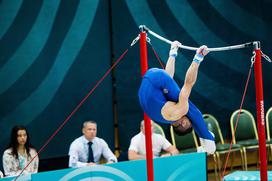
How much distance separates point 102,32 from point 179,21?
4.24 feet

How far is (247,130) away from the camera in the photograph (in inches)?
330

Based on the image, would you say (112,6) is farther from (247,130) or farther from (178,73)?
(247,130)

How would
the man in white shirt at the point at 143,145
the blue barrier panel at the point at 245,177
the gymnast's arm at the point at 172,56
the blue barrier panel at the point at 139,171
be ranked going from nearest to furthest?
the gymnast's arm at the point at 172,56, the blue barrier panel at the point at 139,171, the blue barrier panel at the point at 245,177, the man in white shirt at the point at 143,145

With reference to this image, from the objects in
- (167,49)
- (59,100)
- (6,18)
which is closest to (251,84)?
(167,49)

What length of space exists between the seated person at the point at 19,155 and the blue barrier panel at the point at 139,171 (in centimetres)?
105

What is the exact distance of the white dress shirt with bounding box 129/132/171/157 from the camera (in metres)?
6.93

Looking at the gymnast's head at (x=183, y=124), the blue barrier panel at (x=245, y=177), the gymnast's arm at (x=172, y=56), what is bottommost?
the blue barrier panel at (x=245, y=177)

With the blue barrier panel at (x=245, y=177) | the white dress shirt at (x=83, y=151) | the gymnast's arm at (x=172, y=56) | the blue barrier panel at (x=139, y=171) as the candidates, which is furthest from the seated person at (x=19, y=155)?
the blue barrier panel at (x=245, y=177)

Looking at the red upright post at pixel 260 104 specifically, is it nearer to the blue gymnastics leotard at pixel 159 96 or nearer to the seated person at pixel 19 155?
the blue gymnastics leotard at pixel 159 96

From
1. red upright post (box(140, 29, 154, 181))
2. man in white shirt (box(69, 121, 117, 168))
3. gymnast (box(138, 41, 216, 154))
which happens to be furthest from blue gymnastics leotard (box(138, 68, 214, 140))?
man in white shirt (box(69, 121, 117, 168))

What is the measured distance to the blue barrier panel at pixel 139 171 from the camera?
209 inches

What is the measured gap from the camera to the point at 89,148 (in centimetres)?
670

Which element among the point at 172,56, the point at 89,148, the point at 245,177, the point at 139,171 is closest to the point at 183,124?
the point at 172,56

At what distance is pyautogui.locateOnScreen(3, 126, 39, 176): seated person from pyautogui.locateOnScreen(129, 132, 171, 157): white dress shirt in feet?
4.33
